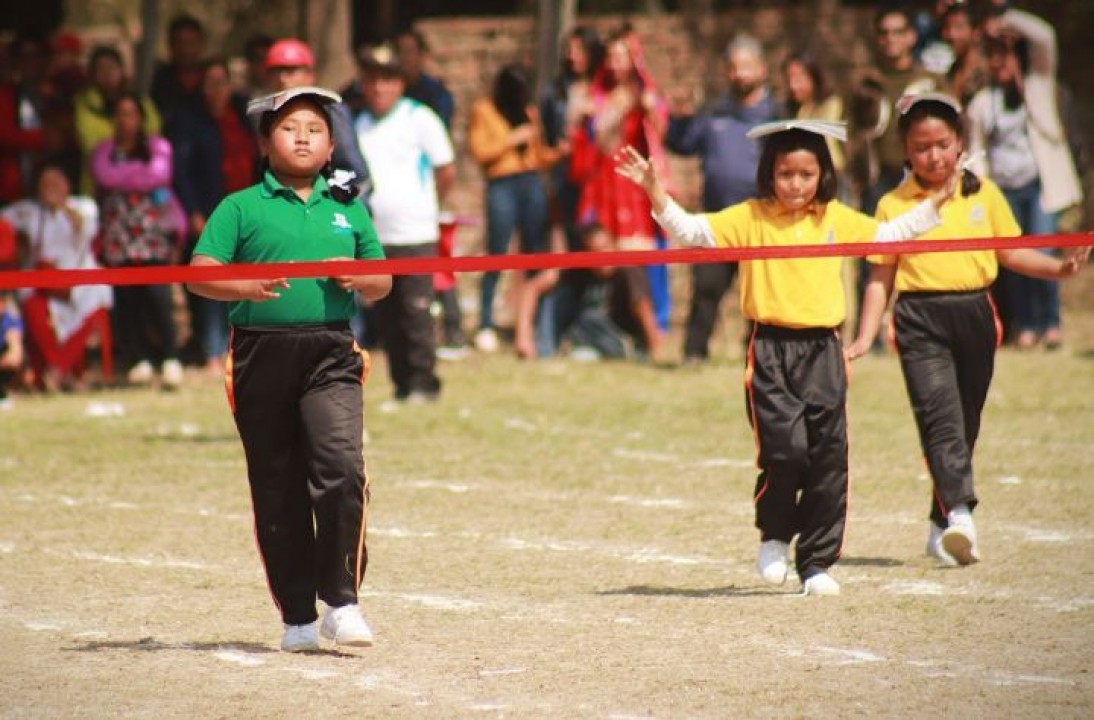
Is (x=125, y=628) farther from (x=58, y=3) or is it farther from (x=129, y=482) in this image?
(x=58, y=3)

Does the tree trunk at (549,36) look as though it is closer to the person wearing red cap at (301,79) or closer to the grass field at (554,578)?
the grass field at (554,578)

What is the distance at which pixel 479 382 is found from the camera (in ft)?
48.4

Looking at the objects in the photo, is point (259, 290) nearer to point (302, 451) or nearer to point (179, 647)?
point (302, 451)

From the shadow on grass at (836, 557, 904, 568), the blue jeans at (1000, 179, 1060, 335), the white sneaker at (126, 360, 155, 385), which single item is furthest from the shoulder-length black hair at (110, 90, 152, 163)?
the shadow on grass at (836, 557, 904, 568)

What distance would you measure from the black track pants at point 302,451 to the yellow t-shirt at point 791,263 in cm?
164

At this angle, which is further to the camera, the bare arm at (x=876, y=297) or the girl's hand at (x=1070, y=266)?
the bare arm at (x=876, y=297)

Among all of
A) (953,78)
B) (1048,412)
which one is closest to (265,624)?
(1048,412)

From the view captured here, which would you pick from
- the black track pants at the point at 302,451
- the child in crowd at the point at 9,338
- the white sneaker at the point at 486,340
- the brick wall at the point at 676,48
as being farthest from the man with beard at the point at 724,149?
the black track pants at the point at 302,451

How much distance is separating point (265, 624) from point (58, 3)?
15.7 meters

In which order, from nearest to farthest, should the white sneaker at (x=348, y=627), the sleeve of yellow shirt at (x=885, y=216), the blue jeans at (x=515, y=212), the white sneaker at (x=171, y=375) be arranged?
the white sneaker at (x=348, y=627) < the sleeve of yellow shirt at (x=885, y=216) < the white sneaker at (x=171, y=375) < the blue jeans at (x=515, y=212)

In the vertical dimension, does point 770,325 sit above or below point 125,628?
above

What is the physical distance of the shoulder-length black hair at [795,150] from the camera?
775cm

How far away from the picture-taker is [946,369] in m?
8.37

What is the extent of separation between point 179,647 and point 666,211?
7.45ft
